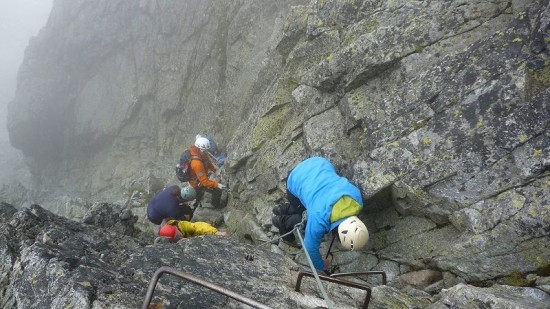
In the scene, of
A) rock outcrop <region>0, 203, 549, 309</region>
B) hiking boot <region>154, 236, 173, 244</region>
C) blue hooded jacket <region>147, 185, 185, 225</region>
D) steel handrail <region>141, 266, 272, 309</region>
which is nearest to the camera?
steel handrail <region>141, 266, 272, 309</region>

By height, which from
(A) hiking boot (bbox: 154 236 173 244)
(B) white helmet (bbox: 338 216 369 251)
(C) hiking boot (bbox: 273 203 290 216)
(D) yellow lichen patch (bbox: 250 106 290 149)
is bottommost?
(A) hiking boot (bbox: 154 236 173 244)

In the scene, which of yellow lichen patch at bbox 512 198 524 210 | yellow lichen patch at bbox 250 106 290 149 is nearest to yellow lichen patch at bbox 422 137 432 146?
yellow lichen patch at bbox 512 198 524 210

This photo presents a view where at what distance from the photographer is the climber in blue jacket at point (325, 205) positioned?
7.83 m

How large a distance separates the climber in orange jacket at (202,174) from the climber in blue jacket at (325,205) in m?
6.73

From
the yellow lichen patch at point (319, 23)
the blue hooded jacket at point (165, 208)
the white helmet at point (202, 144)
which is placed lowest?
the blue hooded jacket at point (165, 208)

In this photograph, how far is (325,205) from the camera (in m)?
8.16

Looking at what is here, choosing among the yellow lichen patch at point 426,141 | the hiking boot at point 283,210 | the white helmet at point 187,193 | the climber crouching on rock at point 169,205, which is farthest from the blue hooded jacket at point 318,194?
the climber crouching on rock at point 169,205

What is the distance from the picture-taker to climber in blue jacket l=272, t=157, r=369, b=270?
7.83m

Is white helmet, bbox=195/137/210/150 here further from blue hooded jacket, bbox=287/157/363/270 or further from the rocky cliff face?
blue hooded jacket, bbox=287/157/363/270

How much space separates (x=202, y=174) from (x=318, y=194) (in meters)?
8.08

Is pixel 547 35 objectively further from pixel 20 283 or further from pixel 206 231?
pixel 20 283

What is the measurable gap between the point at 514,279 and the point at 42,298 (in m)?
8.13

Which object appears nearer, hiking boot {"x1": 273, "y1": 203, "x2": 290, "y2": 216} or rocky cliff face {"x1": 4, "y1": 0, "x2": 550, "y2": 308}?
rocky cliff face {"x1": 4, "y1": 0, "x2": 550, "y2": 308}

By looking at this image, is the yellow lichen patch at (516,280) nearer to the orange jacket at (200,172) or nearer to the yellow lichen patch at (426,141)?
the yellow lichen patch at (426,141)
